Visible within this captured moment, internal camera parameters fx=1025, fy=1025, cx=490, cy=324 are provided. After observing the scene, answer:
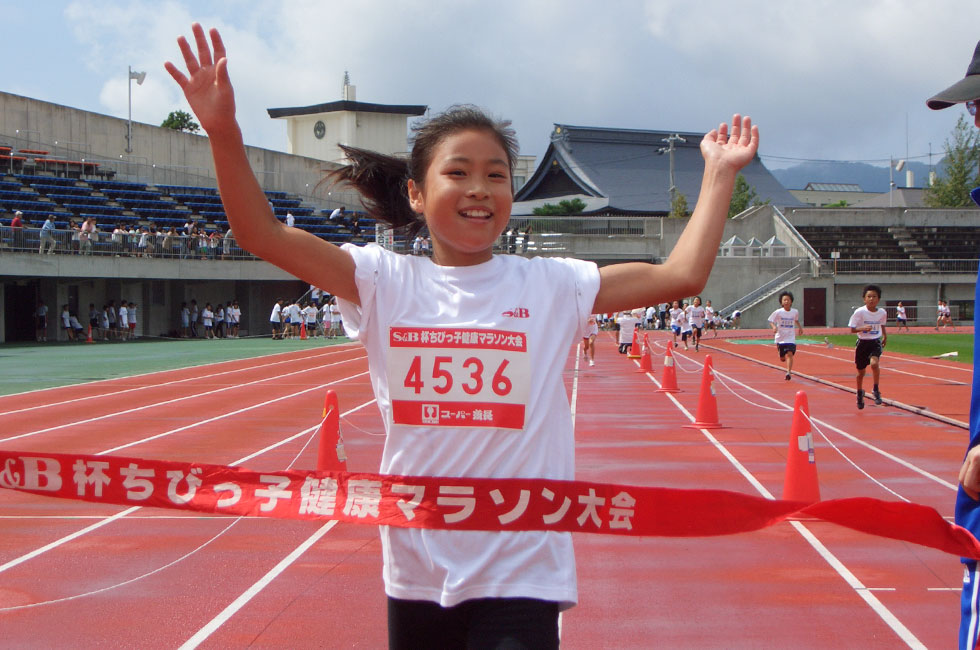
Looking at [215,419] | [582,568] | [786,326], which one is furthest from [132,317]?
[582,568]

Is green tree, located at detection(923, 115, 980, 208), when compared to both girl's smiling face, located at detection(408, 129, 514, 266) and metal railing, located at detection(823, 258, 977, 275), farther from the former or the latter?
girl's smiling face, located at detection(408, 129, 514, 266)

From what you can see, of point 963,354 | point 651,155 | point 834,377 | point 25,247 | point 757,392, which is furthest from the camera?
point 651,155

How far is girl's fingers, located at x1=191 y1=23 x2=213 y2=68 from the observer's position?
2.38 metres

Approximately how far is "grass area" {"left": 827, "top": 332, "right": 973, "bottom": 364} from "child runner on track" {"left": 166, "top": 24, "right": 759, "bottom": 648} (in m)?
26.2

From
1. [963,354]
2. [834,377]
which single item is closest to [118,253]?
[834,377]

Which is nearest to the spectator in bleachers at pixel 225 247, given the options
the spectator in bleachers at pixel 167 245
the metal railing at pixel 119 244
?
the metal railing at pixel 119 244

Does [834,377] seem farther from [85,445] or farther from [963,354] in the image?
[85,445]

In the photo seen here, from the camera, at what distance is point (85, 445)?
38.8 feet

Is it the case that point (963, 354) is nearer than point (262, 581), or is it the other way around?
point (262, 581)

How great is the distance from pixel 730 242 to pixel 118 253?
3388 centimetres

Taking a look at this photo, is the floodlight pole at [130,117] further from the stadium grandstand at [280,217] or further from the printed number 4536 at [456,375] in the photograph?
the printed number 4536 at [456,375]

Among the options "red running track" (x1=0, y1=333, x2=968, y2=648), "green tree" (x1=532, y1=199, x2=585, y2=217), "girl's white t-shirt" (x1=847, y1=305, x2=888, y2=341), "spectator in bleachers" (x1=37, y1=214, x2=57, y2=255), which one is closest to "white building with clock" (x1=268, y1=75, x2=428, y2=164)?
"green tree" (x1=532, y1=199, x2=585, y2=217)

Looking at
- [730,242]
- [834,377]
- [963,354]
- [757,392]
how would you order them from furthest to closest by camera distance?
[730,242]
[963,354]
[834,377]
[757,392]

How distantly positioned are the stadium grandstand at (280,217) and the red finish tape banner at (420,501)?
2666 cm
